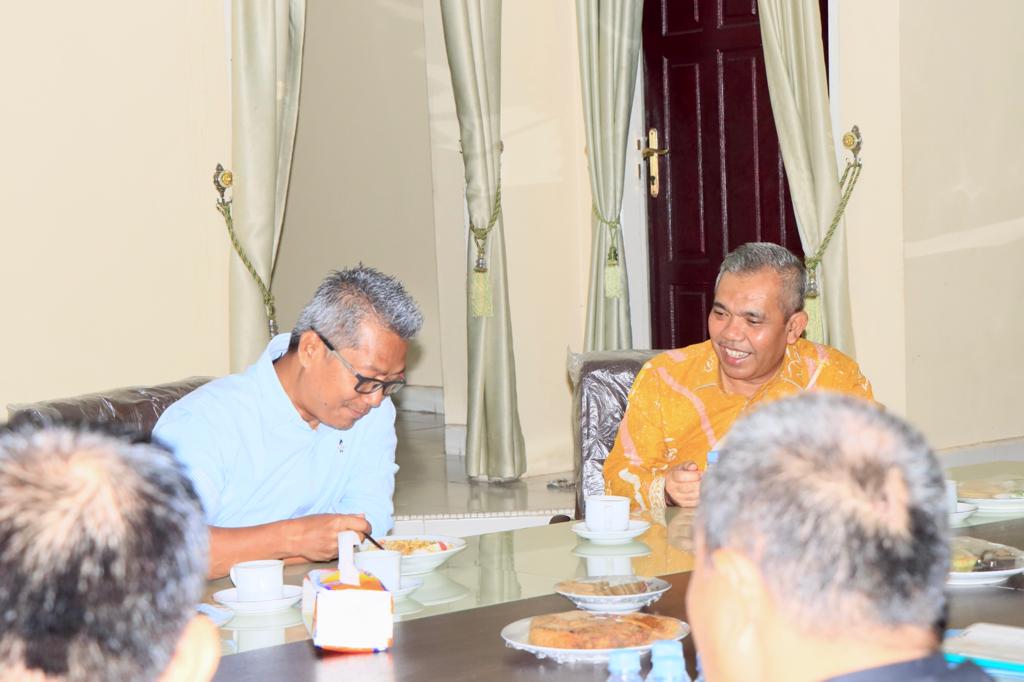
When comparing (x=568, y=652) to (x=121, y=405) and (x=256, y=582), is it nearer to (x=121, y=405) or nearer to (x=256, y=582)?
(x=256, y=582)

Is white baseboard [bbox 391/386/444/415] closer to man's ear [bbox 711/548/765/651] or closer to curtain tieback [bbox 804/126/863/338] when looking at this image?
curtain tieback [bbox 804/126/863/338]

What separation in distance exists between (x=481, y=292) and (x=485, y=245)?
22 centimetres

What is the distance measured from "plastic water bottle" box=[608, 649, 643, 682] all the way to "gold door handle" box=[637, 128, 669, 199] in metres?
5.39

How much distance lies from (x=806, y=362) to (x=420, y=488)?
3174 millimetres

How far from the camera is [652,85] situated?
702 centimetres

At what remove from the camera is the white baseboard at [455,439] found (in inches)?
292

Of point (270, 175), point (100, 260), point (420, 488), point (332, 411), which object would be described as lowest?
point (420, 488)

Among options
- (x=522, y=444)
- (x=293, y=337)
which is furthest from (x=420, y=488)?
Answer: (x=293, y=337)

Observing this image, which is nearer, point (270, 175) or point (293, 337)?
point (293, 337)

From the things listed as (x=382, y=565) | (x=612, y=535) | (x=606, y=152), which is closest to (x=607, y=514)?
(x=612, y=535)

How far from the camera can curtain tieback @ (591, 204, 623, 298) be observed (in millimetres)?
6613

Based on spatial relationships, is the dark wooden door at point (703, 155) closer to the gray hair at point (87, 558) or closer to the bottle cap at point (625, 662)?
the bottle cap at point (625, 662)

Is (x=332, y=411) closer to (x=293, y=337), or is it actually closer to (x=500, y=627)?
(x=293, y=337)

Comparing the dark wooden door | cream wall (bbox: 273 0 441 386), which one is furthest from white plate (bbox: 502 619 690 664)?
cream wall (bbox: 273 0 441 386)
